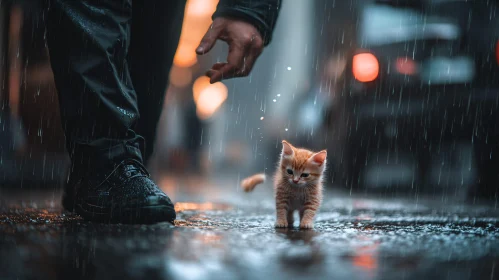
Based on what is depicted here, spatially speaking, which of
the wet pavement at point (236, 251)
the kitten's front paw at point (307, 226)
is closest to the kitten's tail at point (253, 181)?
the kitten's front paw at point (307, 226)

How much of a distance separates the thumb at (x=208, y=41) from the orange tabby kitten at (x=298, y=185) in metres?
0.71

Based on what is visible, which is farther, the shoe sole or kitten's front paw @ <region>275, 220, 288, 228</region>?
kitten's front paw @ <region>275, 220, 288, 228</region>

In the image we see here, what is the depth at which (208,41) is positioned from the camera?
10.2 feet

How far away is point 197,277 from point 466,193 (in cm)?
499

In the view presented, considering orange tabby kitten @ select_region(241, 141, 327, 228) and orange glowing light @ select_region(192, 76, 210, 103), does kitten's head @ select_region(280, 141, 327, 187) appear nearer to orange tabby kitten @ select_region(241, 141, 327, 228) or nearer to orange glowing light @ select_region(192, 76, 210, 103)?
orange tabby kitten @ select_region(241, 141, 327, 228)

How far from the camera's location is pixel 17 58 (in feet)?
27.9

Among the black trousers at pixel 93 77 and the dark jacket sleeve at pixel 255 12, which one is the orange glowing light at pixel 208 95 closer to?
the dark jacket sleeve at pixel 255 12

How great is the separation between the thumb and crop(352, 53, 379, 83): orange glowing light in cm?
350

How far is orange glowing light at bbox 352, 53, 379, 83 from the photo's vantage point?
6.40 meters

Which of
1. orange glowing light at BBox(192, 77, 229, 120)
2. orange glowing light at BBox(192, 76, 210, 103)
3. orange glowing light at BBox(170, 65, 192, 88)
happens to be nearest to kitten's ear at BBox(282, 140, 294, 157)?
orange glowing light at BBox(192, 77, 229, 120)

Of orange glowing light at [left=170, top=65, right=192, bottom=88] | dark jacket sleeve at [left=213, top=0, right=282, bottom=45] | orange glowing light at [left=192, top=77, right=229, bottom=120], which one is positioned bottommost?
dark jacket sleeve at [left=213, top=0, right=282, bottom=45]

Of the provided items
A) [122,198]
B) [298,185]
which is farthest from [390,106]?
[122,198]

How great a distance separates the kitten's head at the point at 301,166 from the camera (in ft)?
10.4

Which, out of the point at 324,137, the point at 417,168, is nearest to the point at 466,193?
the point at 417,168
